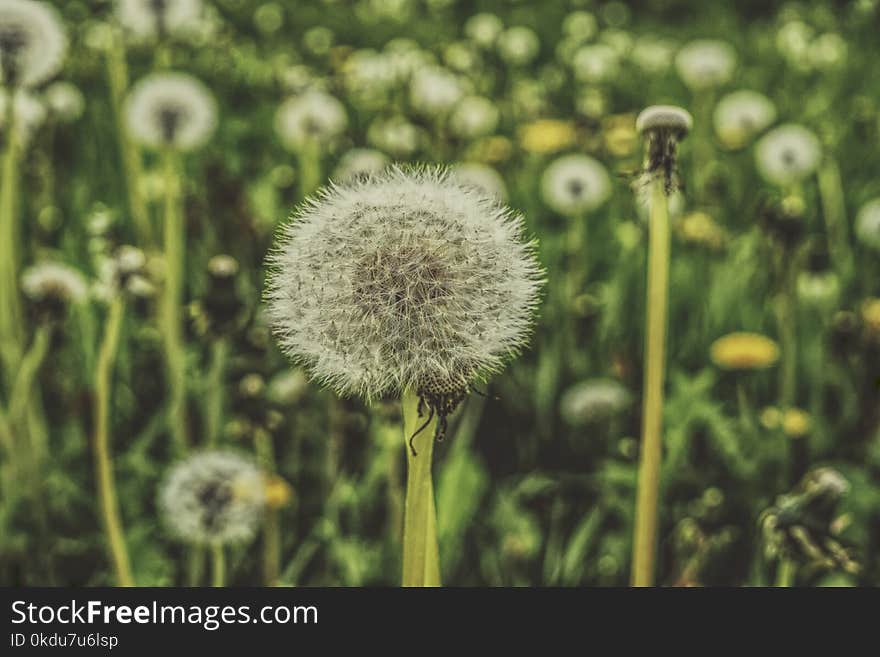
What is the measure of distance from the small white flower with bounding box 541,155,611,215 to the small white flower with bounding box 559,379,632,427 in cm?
61

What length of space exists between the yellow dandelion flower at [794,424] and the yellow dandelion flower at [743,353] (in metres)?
0.12

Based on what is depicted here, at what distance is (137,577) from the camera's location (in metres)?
1.36

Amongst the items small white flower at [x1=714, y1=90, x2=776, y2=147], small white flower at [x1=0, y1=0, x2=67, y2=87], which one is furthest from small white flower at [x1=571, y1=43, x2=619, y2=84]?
small white flower at [x1=0, y1=0, x2=67, y2=87]

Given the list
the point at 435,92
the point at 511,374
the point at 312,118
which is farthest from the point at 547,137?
the point at 511,374

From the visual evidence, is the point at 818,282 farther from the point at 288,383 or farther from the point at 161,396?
the point at 161,396

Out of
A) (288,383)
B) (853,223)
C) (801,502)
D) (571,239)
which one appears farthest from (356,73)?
(801,502)

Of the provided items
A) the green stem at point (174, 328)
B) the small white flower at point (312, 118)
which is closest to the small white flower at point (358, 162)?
the small white flower at point (312, 118)

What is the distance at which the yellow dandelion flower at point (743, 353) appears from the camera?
1734 mm

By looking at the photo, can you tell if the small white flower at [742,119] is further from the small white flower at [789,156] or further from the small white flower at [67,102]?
the small white flower at [67,102]

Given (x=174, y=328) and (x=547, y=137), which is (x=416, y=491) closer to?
(x=174, y=328)

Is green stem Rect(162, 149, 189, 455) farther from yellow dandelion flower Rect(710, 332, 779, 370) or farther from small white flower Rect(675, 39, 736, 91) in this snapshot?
small white flower Rect(675, 39, 736, 91)

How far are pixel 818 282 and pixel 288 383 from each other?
1.06 metres

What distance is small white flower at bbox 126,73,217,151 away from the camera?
201 cm

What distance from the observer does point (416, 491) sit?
0.72 meters
